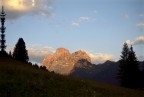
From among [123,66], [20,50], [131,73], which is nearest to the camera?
[131,73]

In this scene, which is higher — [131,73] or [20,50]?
[20,50]

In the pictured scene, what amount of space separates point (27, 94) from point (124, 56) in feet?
238

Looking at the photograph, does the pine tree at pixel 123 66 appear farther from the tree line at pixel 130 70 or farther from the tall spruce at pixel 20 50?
the tall spruce at pixel 20 50

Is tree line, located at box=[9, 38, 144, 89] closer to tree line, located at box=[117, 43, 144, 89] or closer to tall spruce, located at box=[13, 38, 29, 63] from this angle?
tree line, located at box=[117, 43, 144, 89]

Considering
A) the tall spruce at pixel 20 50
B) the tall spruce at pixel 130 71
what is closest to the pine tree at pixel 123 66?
the tall spruce at pixel 130 71

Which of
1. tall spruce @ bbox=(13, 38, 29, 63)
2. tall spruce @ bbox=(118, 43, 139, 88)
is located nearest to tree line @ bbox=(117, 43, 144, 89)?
tall spruce @ bbox=(118, 43, 139, 88)

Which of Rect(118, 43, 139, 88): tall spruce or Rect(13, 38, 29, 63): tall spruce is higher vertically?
Rect(13, 38, 29, 63): tall spruce

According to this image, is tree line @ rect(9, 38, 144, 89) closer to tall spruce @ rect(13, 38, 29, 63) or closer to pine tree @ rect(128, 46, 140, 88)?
pine tree @ rect(128, 46, 140, 88)

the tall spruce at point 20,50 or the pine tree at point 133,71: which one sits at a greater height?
the tall spruce at point 20,50

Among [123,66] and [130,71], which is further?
[123,66]

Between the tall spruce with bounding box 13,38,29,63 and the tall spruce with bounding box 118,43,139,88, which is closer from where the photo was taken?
the tall spruce with bounding box 118,43,139,88

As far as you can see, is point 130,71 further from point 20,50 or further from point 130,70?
point 20,50

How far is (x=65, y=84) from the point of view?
50.3 metres

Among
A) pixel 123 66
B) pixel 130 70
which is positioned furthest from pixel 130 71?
pixel 123 66
